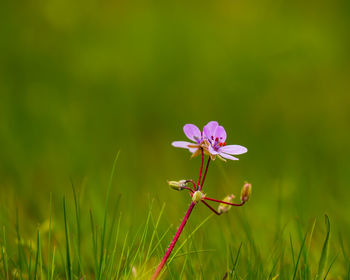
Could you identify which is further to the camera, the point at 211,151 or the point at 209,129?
the point at 209,129

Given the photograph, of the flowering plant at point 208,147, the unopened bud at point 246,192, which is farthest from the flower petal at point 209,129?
the unopened bud at point 246,192

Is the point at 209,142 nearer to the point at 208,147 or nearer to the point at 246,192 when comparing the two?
the point at 208,147

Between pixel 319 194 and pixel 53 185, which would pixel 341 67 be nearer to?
pixel 319 194

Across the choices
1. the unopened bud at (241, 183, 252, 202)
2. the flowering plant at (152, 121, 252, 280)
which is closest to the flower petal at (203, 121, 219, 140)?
the flowering plant at (152, 121, 252, 280)

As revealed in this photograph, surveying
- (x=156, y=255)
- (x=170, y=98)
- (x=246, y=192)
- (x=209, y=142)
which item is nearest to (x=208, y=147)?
(x=209, y=142)

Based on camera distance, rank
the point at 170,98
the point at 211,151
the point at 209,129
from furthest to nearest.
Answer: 1. the point at 170,98
2. the point at 209,129
3. the point at 211,151

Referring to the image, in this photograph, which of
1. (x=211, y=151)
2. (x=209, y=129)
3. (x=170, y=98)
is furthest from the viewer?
(x=170, y=98)

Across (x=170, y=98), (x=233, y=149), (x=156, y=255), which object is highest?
(x=233, y=149)

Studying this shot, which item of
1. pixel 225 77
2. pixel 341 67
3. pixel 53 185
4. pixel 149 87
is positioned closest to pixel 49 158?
pixel 53 185

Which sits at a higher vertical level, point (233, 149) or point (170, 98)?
point (233, 149)

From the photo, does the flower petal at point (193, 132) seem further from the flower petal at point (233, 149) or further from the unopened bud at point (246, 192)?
the unopened bud at point (246, 192)
